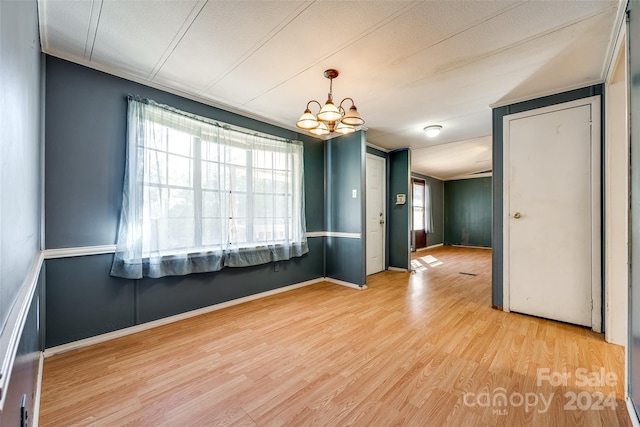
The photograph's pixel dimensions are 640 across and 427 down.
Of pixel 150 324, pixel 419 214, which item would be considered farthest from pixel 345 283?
pixel 419 214

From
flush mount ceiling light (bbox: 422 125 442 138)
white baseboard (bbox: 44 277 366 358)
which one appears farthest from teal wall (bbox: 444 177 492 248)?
white baseboard (bbox: 44 277 366 358)

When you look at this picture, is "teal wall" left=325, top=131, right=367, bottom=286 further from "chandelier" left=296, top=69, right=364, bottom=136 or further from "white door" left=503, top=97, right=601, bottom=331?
"white door" left=503, top=97, right=601, bottom=331

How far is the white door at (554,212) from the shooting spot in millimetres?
2480

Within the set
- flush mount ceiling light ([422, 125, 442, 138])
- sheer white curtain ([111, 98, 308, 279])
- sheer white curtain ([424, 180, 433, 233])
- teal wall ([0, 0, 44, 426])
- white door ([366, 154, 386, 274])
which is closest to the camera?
teal wall ([0, 0, 44, 426])

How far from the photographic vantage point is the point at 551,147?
8.75ft

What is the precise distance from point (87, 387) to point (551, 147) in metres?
4.41

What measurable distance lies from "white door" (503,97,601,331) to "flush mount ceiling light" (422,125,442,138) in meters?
0.94

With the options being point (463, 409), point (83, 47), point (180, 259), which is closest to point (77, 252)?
point (180, 259)

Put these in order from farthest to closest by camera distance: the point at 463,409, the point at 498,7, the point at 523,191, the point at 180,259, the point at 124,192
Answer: the point at 523,191 < the point at 180,259 < the point at 124,192 < the point at 498,7 < the point at 463,409

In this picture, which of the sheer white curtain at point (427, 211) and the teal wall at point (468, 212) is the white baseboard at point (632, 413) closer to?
the sheer white curtain at point (427, 211)

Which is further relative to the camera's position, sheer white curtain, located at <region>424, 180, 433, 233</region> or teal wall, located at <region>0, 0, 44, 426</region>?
sheer white curtain, located at <region>424, 180, 433, 233</region>

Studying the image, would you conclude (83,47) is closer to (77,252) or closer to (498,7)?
(77,252)

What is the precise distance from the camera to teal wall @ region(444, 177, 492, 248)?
821cm

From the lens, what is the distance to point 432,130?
381cm
